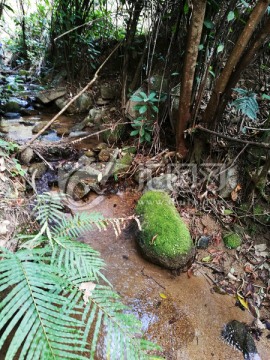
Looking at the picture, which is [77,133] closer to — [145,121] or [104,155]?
[104,155]

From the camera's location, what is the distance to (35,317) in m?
1.24

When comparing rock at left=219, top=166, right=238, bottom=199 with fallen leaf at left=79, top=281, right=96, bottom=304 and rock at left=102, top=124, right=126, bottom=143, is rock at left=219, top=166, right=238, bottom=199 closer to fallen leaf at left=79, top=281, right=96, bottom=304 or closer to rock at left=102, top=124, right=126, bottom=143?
rock at left=102, top=124, right=126, bottom=143

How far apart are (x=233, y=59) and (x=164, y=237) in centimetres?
206

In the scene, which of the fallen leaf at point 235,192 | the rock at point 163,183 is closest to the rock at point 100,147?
the rock at point 163,183

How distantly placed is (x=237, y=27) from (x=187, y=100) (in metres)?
1.04

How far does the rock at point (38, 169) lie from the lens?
3.66 m

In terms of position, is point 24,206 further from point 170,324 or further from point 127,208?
point 170,324

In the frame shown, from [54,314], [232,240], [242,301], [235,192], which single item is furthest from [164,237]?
[54,314]

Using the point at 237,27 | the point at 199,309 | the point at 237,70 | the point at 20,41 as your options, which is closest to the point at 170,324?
the point at 199,309

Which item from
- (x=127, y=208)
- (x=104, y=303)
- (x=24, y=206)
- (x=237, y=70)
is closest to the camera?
(x=104, y=303)

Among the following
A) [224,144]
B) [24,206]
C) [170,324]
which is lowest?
[170,324]

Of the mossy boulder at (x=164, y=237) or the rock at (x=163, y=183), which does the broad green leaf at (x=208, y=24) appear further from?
the mossy boulder at (x=164, y=237)

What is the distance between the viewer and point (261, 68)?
3.72 meters

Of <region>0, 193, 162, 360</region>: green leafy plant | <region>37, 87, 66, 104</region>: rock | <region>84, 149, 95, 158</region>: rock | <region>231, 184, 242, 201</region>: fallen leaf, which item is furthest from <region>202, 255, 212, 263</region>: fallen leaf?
<region>37, 87, 66, 104</region>: rock
